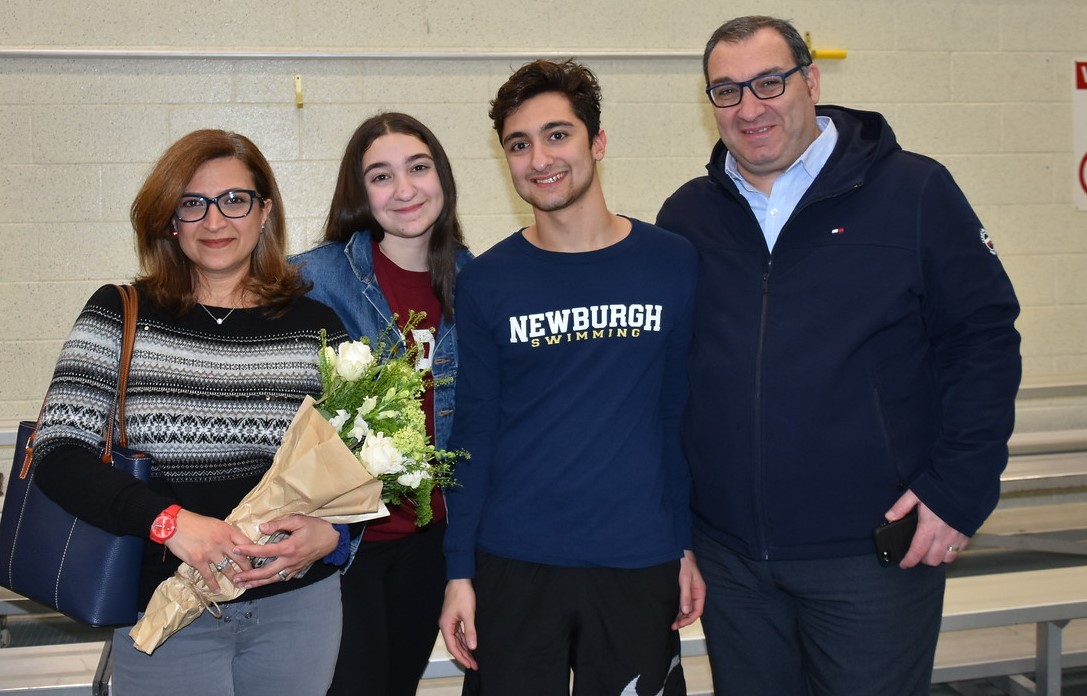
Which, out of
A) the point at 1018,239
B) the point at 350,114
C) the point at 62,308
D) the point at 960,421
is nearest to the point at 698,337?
the point at 960,421

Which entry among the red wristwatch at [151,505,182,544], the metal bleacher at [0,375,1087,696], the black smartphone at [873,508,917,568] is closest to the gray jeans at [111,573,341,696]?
the red wristwatch at [151,505,182,544]

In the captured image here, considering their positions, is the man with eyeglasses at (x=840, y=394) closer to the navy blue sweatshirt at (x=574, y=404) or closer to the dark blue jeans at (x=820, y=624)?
the dark blue jeans at (x=820, y=624)

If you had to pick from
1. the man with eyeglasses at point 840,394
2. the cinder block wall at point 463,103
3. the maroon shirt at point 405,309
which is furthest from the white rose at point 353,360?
the cinder block wall at point 463,103

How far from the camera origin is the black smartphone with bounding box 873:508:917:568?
6.23 feet

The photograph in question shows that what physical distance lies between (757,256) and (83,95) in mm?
3743

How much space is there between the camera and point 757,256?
79.5 inches

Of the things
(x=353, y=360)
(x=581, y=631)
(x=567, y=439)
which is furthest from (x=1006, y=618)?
(x=353, y=360)

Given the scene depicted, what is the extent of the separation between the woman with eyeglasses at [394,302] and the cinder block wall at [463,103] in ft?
7.95

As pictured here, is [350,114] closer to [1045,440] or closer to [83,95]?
[83,95]

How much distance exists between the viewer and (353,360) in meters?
1.73

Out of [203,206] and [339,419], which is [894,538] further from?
[203,206]

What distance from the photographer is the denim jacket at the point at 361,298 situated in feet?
7.39

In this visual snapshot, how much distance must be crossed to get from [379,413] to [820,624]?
105 centimetres

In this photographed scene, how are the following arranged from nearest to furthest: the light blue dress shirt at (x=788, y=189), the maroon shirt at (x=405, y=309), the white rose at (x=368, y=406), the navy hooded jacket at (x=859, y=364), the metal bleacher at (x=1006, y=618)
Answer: the white rose at (x=368, y=406)
the navy hooded jacket at (x=859, y=364)
the light blue dress shirt at (x=788, y=189)
the maroon shirt at (x=405, y=309)
the metal bleacher at (x=1006, y=618)
